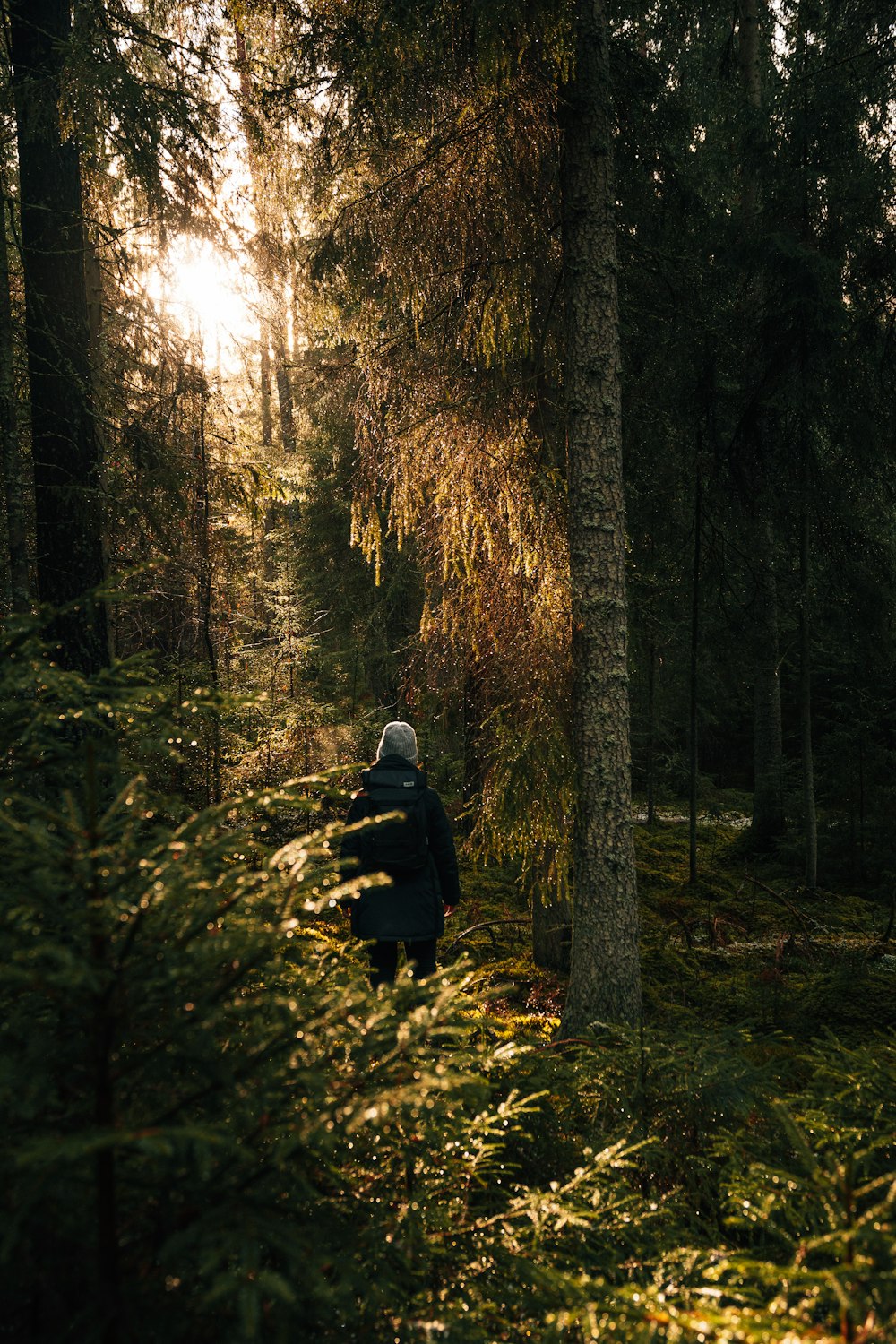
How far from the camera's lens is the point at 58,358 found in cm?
622

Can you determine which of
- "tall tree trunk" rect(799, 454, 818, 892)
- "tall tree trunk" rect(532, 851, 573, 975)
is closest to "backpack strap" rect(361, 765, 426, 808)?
"tall tree trunk" rect(532, 851, 573, 975)

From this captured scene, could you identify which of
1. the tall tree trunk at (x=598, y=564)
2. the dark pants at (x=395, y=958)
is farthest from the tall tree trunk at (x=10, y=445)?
the tall tree trunk at (x=598, y=564)

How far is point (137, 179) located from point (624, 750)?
6365 millimetres

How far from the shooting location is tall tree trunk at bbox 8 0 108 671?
6125 mm

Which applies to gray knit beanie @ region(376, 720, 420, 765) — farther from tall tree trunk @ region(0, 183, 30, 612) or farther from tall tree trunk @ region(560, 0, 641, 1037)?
tall tree trunk @ region(0, 183, 30, 612)

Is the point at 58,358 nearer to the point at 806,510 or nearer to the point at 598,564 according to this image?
the point at 598,564

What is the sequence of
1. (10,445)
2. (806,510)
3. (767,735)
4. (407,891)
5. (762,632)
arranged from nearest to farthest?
A: (407,891) < (10,445) < (806,510) < (762,632) < (767,735)

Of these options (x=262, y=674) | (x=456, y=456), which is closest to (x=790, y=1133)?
(x=456, y=456)

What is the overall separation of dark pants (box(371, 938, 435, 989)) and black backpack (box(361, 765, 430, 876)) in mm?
495

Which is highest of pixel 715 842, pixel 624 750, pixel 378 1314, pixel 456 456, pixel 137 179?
pixel 137 179

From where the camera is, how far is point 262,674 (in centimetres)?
1088

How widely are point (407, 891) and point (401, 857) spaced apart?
0.26m

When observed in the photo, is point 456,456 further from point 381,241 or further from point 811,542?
point 811,542

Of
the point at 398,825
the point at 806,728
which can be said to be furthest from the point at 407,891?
the point at 806,728
